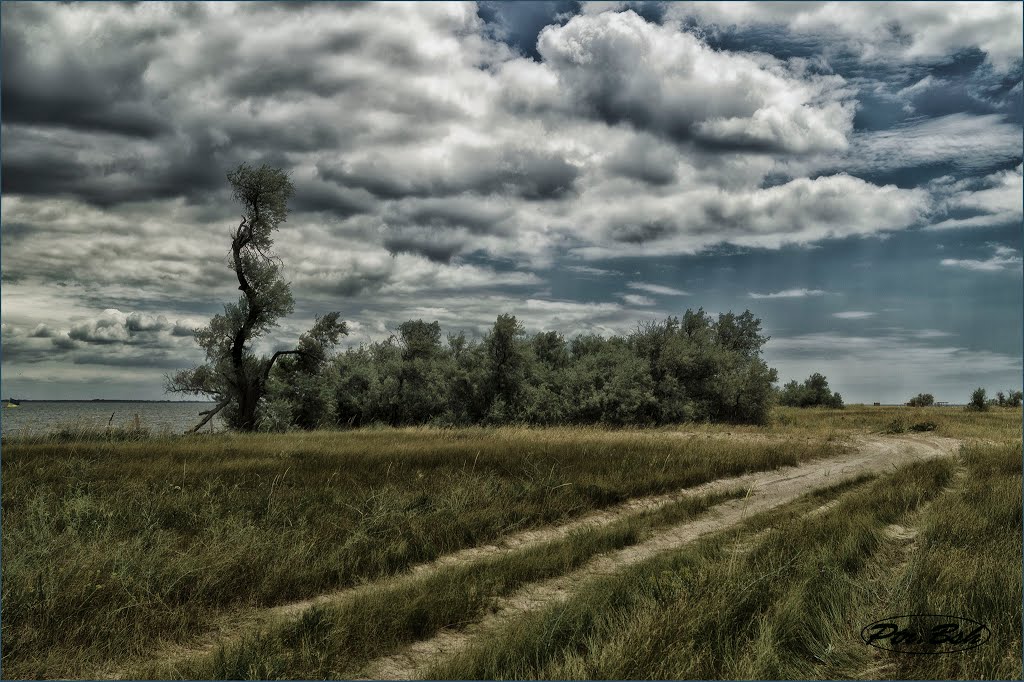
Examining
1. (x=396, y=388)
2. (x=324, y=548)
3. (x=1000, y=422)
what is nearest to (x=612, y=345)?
(x=396, y=388)

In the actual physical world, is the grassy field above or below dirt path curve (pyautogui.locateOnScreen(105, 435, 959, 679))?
above

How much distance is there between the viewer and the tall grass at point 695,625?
A: 5.07m

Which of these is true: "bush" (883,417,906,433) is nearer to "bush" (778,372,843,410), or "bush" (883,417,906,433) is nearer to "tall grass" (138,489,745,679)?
"tall grass" (138,489,745,679)

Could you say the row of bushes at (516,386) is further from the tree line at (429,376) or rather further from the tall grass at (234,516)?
the tall grass at (234,516)

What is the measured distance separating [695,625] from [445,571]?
346cm

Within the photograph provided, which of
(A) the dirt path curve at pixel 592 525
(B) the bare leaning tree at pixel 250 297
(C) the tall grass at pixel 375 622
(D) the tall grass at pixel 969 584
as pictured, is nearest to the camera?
(D) the tall grass at pixel 969 584

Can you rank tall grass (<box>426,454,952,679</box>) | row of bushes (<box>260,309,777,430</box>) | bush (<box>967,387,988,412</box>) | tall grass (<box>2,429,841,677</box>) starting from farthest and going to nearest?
bush (<box>967,387,988,412</box>) → row of bushes (<box>260,309,777,430</box>) → tall grass (<box>2,429,841,677</box>) → tall grass (<box>426,454,952,679</box>)

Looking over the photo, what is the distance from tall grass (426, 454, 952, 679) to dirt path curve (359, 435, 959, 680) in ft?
1.64

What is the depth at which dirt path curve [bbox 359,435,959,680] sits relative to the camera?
5.80 m

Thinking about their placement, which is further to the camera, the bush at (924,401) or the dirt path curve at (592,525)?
the bush at (924,401)

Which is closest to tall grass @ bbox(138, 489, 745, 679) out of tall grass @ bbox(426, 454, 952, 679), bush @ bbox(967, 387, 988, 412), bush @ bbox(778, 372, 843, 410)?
tall grass @ bbox(426, 454, 952, 679)
